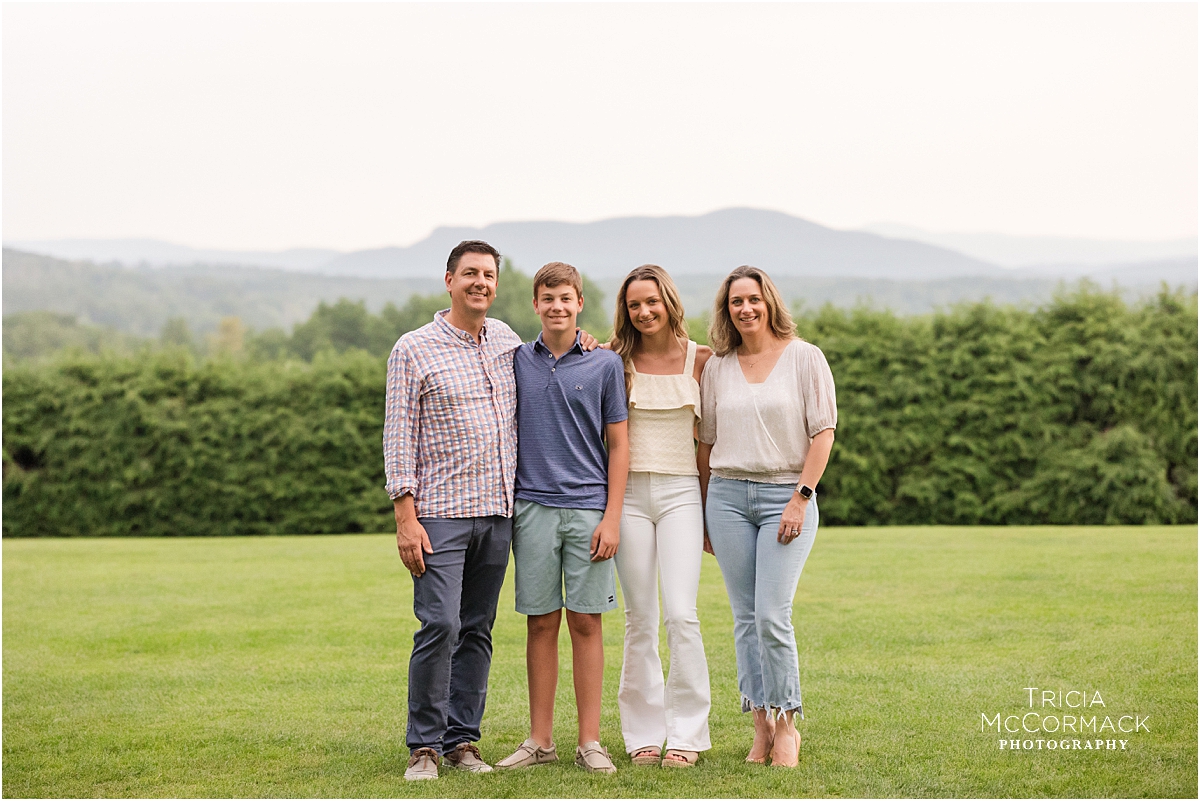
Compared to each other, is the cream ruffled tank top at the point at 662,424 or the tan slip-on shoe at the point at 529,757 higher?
the cream ruffled tank top at the point at 662,424

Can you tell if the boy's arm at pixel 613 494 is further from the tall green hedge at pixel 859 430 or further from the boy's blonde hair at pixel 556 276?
the tall green hedge at pixel 859 430

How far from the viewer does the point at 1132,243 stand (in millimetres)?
92625

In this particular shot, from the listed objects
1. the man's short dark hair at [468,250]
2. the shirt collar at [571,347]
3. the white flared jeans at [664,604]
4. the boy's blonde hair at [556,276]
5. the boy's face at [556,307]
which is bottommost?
the white flared jeans at [664,604]

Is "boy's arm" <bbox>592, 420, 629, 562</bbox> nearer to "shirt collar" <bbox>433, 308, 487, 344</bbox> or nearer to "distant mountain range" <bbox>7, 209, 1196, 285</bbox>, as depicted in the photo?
"shirt collar" <bbox>433, 308, 487, 344</bbox>

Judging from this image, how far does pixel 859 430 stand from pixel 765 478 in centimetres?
1062

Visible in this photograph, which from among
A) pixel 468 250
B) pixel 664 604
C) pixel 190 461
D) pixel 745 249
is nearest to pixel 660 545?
pixel 664 604

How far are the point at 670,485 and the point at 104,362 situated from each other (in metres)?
13.9

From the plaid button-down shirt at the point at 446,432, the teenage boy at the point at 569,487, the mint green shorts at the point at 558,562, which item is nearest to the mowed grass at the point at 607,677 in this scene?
the teenage boy at the point at 569,487

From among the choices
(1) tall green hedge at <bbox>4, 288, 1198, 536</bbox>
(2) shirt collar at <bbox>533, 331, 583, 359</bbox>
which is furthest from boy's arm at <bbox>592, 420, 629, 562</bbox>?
(1) tall green hedge at <bbox>4, 288, 1198, 536</bbox>

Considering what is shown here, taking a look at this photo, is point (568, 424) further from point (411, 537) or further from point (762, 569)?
point (762, 569)

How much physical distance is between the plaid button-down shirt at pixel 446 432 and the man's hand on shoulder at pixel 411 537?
0.15ft

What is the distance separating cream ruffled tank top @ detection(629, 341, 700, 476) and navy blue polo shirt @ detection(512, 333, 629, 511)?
0.36ft

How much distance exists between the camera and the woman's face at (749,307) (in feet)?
13.6

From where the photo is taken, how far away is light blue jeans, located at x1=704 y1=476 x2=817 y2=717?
4.04 metres
